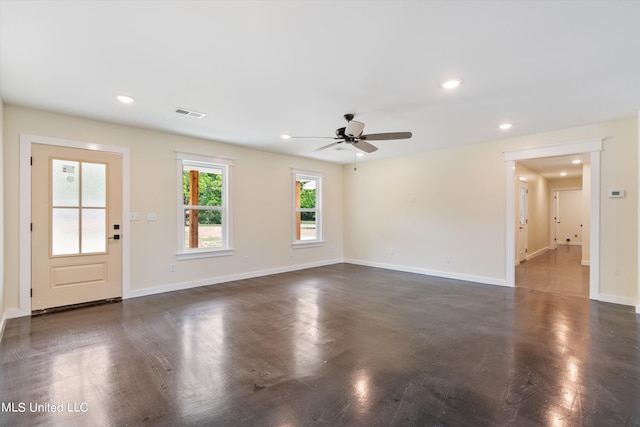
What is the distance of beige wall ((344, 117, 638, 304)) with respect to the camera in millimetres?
4133

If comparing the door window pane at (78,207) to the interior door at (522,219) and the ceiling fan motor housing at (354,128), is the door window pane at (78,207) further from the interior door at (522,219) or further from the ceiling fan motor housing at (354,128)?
the interior door at (522,219)

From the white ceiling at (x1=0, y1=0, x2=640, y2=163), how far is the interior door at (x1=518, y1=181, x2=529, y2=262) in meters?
3.67

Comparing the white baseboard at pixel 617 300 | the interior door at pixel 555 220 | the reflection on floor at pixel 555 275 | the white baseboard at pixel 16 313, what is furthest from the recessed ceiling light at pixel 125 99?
the interior door at pixel 555 220

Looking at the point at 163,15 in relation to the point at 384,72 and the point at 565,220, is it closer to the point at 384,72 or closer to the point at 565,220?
the point at 384,72

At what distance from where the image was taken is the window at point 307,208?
276 inches

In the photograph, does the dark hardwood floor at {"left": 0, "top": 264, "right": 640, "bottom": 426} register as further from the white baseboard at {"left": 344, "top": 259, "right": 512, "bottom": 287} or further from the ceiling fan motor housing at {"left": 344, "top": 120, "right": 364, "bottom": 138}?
the ceiling fan motor housing at {"left": 344, "top": 120, "right": 364, "bottom": 138}

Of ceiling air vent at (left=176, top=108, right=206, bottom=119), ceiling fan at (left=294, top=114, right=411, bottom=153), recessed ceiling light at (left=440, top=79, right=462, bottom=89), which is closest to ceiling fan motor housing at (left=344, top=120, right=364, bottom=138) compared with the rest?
ceiling fan at (left=294, top=114, right=411, bottom=153)

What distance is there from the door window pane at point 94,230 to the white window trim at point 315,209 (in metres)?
3.49

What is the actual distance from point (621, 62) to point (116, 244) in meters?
6.10

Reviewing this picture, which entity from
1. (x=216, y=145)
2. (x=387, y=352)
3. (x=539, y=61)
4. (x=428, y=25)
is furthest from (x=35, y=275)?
(x=539, y=61)

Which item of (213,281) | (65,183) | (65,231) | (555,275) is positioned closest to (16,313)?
(65,231)

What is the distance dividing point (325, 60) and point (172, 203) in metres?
3.64

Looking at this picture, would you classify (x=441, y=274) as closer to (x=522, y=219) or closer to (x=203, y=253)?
(x=522, y=219)

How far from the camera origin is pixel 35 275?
12.4 ft
